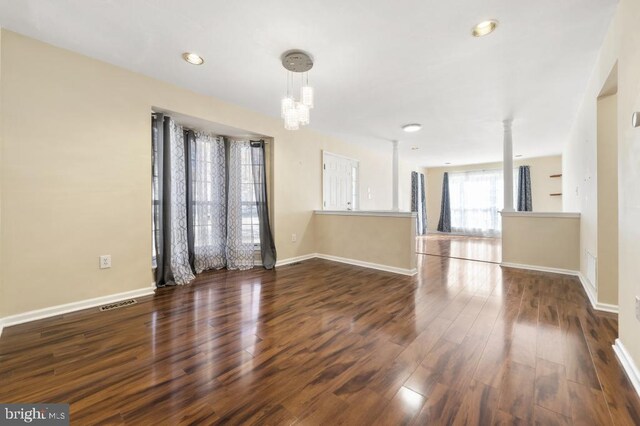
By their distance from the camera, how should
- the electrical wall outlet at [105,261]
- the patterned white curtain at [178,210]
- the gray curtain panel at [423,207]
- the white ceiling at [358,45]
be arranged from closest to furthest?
the white ceiling at [358,45] < the electrical wall outlet at [105,261] < the patterned white curtain at [178,210] < the gray curtain panel at [423,207]

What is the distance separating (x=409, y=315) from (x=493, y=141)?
16.1ft

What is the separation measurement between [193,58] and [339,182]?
3.64m

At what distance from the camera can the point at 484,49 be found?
2328 mm

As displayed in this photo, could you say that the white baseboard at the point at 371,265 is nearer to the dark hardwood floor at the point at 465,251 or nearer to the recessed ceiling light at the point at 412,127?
the dark hardwood floor at the point at 465,251

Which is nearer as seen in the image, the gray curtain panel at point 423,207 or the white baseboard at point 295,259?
the white baseboard at point 295,259

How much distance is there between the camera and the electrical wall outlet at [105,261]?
2584 millimetres

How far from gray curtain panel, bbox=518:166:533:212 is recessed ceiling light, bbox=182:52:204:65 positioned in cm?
870

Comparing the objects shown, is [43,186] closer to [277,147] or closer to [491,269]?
[277,147]

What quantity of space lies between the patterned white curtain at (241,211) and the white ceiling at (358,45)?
31.2 inches

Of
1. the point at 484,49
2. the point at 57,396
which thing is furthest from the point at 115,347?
the point at 484,49

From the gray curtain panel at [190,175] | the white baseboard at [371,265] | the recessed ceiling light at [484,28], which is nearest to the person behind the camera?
the recessed ceiling light at [484,28]

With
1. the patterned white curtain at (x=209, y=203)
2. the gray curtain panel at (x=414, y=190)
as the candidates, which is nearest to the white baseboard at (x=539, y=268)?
the patterned white curtain at (x=209, y=203)

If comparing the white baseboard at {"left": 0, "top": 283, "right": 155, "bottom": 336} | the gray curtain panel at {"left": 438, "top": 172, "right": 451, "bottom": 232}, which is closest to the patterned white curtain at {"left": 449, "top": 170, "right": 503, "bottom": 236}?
the gray curtain panel at {"left": 438, "top": 172, "right": 451, "bottom": 232}

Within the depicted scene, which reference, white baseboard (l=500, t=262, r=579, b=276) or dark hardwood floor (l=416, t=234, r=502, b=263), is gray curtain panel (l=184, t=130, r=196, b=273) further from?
white baseboard (l=500, t=262, r=579, b=276)
